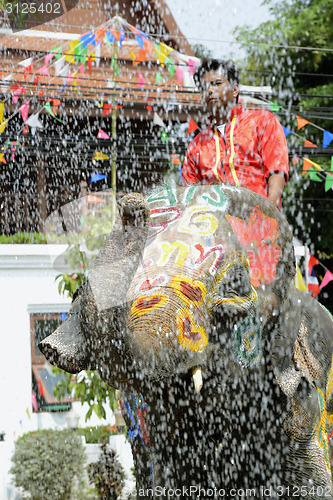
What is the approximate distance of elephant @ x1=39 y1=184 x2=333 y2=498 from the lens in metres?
2.24

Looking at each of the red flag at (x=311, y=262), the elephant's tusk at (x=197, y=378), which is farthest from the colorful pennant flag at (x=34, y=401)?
the elephant's tusk at (x=197, y=378)

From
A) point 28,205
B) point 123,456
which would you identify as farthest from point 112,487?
point 28,205

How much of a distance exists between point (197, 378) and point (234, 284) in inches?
15.3

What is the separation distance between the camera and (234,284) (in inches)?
96.1

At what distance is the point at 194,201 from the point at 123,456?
22.7 feet

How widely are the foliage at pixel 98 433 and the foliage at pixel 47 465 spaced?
2.04ft

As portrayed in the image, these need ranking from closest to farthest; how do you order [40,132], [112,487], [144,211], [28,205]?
[144,211]
[112,487]
[40,132]
[28,205]

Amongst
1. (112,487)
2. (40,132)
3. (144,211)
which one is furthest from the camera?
(40,132)

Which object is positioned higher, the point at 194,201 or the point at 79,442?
the point at 194,201

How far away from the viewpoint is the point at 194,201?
274cm

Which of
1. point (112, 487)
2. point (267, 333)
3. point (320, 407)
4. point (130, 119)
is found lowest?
point (112, 487)

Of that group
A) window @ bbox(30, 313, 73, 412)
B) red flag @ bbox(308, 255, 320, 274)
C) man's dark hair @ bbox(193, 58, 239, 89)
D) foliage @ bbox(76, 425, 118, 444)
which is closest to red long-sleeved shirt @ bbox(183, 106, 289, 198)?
man's dark hair @ bbox(193, 58, 239, 89)

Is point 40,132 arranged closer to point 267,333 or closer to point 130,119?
point 130,119

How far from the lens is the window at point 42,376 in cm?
1030
